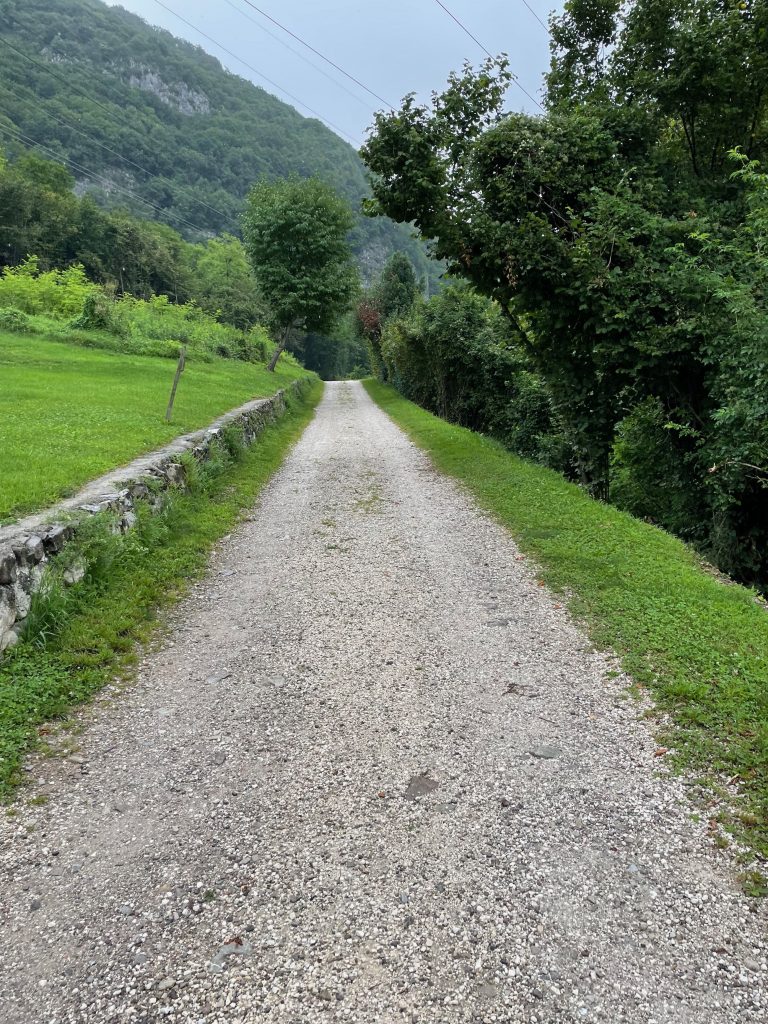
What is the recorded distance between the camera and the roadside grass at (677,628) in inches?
120

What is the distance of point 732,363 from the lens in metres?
6.86

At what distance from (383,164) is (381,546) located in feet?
22.4

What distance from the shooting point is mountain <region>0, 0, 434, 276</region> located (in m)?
79.0

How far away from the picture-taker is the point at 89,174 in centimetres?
6656

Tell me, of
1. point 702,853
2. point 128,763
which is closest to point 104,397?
point 128,763

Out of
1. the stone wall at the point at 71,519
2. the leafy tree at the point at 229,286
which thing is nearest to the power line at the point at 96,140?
the leafy tree at the point at 229,286

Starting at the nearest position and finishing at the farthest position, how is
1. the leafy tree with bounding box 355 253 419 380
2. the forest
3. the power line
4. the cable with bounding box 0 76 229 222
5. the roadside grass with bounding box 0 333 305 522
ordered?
the roadside grass with bounding box 0 333 305 522 < the forest < the leafy tree with bounding box 355 253 419 380 < the cable with bounding box 0 76 229 222 < the power line

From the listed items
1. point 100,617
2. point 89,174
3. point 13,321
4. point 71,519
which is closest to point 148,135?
point 89,174

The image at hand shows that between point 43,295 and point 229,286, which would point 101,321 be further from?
point 229,286

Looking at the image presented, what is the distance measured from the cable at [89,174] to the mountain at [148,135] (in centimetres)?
24

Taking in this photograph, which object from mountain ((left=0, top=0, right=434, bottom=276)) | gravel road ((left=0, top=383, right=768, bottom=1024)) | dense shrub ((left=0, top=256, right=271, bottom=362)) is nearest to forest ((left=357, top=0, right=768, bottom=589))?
gravel road ((left=0, top=383, right=768, bottom=1024))

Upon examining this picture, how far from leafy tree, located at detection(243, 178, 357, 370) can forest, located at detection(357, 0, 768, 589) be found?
1807cm

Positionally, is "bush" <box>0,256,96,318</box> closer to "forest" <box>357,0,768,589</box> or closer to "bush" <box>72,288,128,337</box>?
"bush" <box>72,288,128,337</box>

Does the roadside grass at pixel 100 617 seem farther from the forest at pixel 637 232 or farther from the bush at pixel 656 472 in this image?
the bush at pixel 656 472
